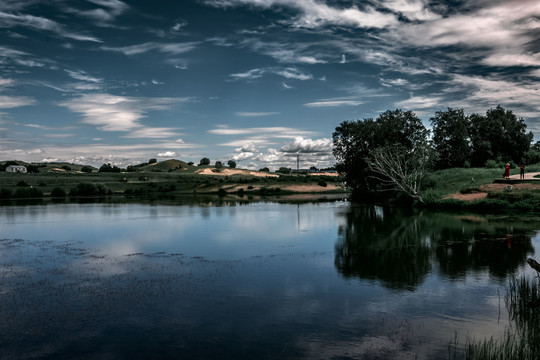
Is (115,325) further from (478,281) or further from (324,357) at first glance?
(478,281)

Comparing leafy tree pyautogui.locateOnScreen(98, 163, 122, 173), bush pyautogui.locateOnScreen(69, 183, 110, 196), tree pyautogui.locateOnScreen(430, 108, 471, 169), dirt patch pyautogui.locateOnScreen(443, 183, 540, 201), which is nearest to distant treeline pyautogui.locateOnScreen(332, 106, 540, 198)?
tree pyautogui.locateOnScreen(430, 108, 471, 169)

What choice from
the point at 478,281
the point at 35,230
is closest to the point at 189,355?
the point at 478,281

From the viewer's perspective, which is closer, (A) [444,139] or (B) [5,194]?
(A) [444,139]

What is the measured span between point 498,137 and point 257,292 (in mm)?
81469

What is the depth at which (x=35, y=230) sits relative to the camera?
40375mm

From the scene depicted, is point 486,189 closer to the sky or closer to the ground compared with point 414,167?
closer to the ground

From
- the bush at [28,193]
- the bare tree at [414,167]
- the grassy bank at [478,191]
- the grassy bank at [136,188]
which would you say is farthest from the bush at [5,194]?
the grassy bank at [478,191]

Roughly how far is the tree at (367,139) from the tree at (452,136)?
13.4 meters

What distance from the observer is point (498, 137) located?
8412 centimetres

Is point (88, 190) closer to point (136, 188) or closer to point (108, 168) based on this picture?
point (136, 188)

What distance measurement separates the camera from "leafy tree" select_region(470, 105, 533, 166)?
272 feet

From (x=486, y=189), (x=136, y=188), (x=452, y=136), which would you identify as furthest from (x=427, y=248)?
(x=136, y=188)

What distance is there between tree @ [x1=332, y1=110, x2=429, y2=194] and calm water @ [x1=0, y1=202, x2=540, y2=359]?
35038 millimetres

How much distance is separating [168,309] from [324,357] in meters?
7.08
